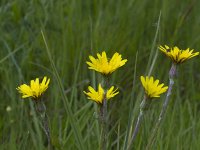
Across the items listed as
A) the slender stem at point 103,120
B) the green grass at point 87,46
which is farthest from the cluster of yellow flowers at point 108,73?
the green grass at point 87,46

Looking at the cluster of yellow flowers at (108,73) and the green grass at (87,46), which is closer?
the cluster of yellow flowers at (108,73)

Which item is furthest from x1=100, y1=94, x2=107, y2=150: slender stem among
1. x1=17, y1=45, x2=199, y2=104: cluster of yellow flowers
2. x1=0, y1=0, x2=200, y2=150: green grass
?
x1=0, y1=0, x2=200, y2=150: green grass

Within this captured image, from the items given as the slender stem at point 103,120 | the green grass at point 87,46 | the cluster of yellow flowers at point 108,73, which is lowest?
→ the slender stem at point 103,120

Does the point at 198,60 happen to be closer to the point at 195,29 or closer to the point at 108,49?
the point at 195,29

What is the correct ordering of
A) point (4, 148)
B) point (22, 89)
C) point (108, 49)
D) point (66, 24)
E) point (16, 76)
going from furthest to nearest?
point (66, 24)
point (108, 49)
point (16, 76)
point (4, 148)
point (22, 89)

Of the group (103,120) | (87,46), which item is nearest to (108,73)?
(103,120)

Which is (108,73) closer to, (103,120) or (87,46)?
(103,120)

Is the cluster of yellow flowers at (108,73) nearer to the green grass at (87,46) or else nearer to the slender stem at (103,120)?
the slender stem at (103,120)

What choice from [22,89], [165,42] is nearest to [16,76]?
[165,42]

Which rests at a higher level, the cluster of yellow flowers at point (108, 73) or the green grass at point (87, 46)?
the green grass at point (87, 46)

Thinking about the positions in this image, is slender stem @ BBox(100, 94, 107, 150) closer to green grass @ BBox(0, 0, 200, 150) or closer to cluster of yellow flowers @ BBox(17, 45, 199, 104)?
cluster of yellow flowers @ BBox(17, 45, 199, 104)

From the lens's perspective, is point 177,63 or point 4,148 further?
point 4,148
